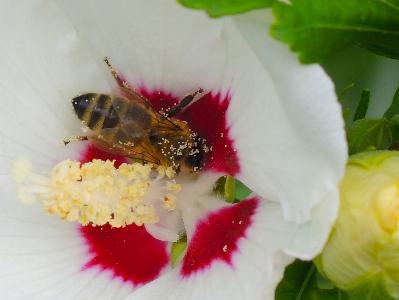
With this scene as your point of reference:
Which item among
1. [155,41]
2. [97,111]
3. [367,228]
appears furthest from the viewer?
[155,41]

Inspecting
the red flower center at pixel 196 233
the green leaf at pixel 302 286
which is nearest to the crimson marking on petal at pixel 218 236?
the red flower center at pixel 196 233

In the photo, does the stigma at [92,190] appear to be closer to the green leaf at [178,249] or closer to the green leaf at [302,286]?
the green leaf at [178,249]

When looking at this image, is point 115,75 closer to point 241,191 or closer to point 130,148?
point 130,148

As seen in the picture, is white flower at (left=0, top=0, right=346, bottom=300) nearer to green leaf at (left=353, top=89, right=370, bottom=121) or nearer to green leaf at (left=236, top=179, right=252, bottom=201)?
green leaf at (left=236, top=179, right=252, bottom=201)

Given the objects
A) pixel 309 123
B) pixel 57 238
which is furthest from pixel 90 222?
pixel 309 123

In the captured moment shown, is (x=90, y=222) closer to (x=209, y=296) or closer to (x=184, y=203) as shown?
(x=184, y=203)

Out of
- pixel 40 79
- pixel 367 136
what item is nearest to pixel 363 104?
pixel 367 136
